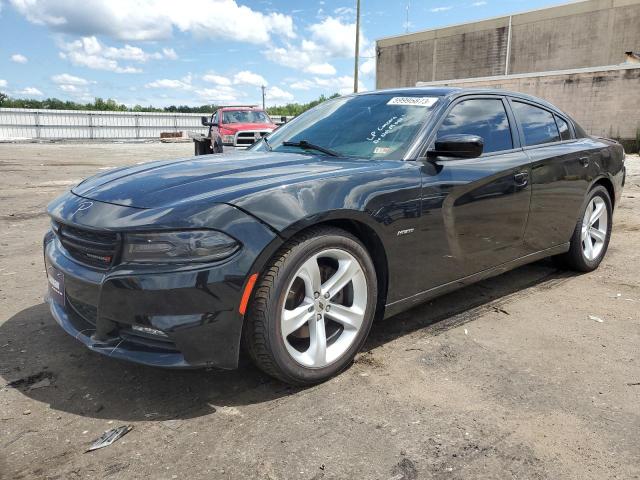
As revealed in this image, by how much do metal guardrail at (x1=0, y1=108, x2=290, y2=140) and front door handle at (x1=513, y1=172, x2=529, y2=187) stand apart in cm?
3428

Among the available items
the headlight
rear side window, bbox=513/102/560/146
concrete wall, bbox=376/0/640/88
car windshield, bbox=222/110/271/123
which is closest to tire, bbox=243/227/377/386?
the headlight

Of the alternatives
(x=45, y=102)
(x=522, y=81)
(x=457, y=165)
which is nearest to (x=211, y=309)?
(x=457, y=165)

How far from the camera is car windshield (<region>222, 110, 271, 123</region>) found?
644 inches

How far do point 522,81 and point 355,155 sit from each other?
2409 centimetres

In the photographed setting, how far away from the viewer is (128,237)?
2.34 meters

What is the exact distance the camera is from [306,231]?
260 centimetres

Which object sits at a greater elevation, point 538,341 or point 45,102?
point 45,102

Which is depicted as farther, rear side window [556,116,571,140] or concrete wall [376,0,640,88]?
concrete wall [376,0,640,88]

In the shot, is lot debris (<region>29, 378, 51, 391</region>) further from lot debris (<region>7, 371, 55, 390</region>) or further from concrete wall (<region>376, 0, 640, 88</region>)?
concrete wall (<region>376, 0, 640, 88</region>)

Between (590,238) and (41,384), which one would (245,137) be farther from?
(41,384)

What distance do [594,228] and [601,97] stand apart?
20.1 metres

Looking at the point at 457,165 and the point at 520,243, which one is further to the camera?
the point at 520,243

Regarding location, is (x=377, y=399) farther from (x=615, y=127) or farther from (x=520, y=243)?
(x=615, y=127)

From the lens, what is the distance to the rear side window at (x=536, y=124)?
4078mm
